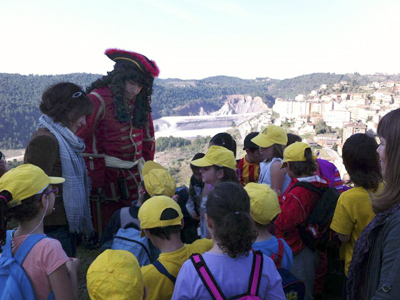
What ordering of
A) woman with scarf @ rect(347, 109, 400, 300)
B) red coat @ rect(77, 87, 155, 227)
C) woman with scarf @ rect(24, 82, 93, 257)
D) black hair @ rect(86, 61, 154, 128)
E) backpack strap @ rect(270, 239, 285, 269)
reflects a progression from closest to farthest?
woman with scarf @ rect(347, 109, 400, 300), backpack strap @ rect(270, 239, 285, 269), woman with scarf @ rect(24, 82, 93, 257), red coat @ rect(77, 87, 155, 227), black hair @ rect(86, 61, 154, 128)

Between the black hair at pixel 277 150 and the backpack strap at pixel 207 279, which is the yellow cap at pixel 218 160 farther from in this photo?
the backpack strap at pixel 207 279

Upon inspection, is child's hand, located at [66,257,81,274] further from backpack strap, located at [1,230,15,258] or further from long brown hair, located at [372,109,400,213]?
long brown hair, located at [372,109,400,213]

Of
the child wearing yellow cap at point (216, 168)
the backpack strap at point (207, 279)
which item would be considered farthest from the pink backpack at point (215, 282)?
the child wearing yellow cap at point (216, 168)

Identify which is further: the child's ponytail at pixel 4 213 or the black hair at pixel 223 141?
the black hair at pixel 223 141

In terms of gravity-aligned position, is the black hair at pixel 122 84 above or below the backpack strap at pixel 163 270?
above

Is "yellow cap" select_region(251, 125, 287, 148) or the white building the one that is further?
the white building

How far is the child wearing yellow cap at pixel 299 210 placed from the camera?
2553 mm

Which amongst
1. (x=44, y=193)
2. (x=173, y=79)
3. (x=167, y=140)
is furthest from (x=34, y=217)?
(x=173, y=79)

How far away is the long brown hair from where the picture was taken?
1390mm

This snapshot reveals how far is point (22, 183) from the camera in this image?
179 centimetres

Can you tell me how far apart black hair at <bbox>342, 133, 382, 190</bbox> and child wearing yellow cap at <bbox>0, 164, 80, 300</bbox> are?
191cm

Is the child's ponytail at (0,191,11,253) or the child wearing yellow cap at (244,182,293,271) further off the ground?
the child's ponytail at (0,191,11,253)

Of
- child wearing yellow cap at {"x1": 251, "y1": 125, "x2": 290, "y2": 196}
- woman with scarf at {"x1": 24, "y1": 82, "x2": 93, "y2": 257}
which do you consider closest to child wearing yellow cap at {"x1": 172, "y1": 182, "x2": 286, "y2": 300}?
woman with scarf at {"x1": 24, "y1": 82, "x2": 93, "y2": 257}

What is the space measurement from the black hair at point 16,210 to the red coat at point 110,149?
143cm
